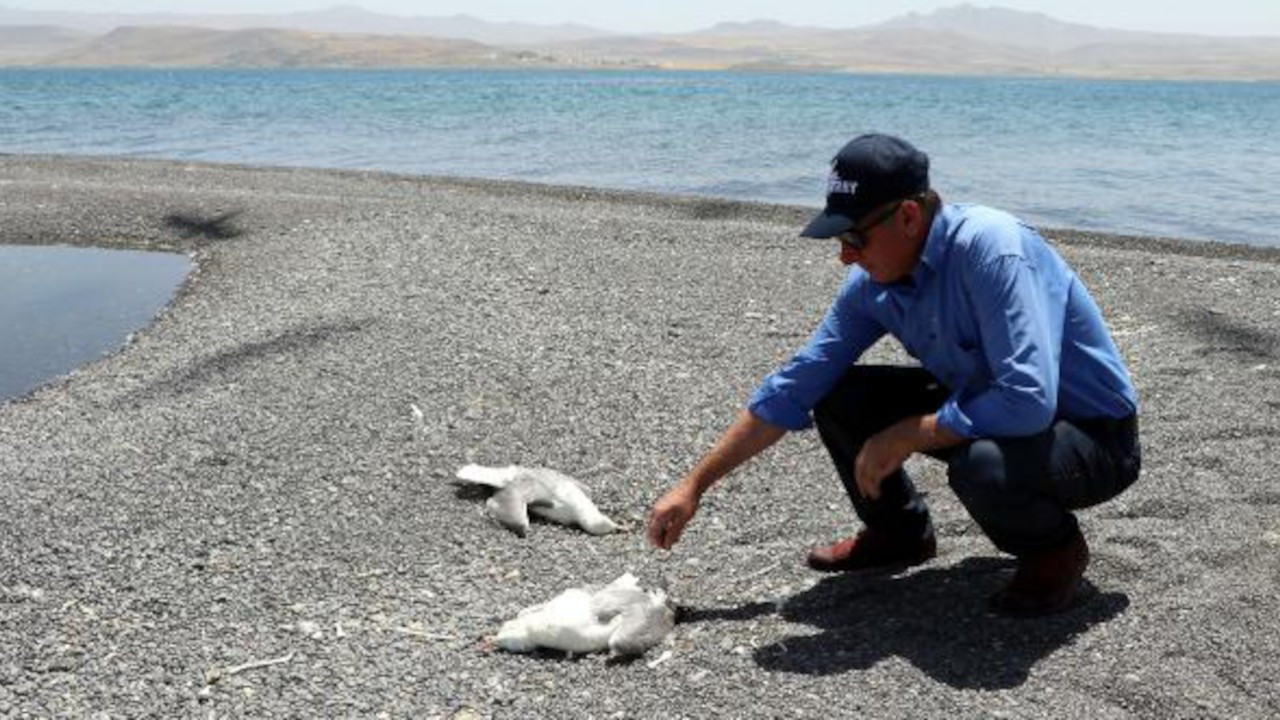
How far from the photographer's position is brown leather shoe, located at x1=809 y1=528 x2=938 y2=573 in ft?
14.5

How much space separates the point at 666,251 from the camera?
11.1m

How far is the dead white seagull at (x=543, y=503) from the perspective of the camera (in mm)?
4910

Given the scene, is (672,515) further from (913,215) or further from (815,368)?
(913,215)

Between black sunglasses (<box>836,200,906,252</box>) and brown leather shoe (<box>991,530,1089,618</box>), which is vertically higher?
black sunglasses (<box>836,200,906,252</box>)

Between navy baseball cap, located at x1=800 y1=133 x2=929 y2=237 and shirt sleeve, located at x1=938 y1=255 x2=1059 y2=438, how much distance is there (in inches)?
12.0

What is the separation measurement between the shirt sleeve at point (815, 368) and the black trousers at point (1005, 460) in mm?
100

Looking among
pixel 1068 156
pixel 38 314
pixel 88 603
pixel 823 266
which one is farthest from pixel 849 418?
pixel 1068 156

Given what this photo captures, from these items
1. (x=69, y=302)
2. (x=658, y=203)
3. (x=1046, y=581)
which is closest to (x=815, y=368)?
(x=1046, y=581)

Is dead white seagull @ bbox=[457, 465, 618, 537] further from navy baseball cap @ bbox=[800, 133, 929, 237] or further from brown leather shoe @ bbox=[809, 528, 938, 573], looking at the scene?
navy baseball cap @ bbox=[800, 133, 929, 237]

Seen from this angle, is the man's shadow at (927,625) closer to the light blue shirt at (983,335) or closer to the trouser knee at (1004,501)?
the trouser knee at (1004,501)

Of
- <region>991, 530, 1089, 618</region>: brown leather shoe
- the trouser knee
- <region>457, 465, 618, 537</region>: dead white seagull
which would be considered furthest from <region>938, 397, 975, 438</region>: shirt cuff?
<region>457, 465, 618, 537</region>: dead white seagull

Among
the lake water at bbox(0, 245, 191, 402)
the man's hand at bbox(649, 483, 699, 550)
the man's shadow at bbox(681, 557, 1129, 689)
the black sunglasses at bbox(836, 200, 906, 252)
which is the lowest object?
the lake water at bbox(0, 245, 191, 402)

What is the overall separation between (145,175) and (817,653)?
56.0 ft

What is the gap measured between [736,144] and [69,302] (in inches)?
845
